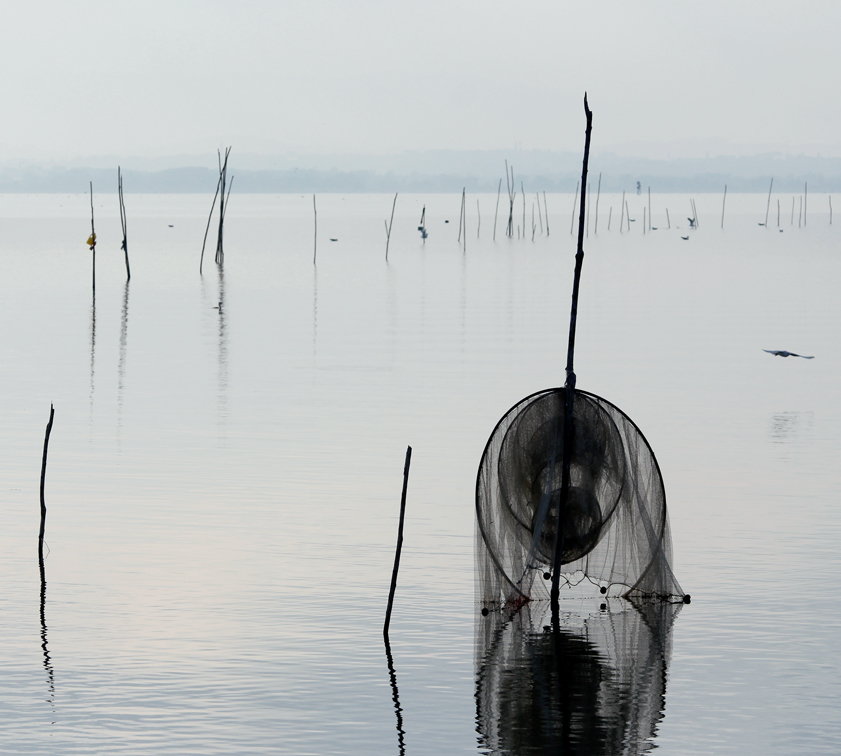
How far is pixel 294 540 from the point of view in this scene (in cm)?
1544

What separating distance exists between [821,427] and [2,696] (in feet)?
54.7

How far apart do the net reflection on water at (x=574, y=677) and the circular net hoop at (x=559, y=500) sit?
0.40 m

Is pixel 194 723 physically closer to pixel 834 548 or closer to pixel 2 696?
pixel 2 696

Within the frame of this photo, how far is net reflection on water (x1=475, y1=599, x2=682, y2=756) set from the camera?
399 inches

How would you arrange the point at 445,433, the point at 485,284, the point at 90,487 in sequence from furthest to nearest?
the point at 485,284, the point at 445,433, the point at 90,487

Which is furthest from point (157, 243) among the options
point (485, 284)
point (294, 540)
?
point (294, 540)

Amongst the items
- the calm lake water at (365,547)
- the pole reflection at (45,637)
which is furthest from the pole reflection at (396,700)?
the pole reflection at (45,637)

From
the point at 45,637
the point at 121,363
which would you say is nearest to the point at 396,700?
the point at 45,637

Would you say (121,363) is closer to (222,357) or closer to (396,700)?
(222,357)

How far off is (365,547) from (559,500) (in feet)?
10.9

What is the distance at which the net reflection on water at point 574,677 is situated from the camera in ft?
33.3

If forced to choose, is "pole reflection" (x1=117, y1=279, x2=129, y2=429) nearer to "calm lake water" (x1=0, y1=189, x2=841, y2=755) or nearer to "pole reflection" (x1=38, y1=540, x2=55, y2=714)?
"calm lake water" (x1=0, y1=189, x2=841, y2=755)

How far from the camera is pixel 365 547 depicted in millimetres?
15195

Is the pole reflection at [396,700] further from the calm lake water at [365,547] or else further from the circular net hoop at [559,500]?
the circular net hoop at [559,500]
